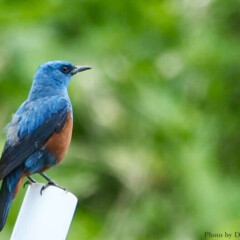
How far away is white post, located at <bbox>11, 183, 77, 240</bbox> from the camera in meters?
2.67

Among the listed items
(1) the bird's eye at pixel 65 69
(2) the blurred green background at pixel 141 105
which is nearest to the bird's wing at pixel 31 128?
→ (1) the bird's eye at pixel 65 69

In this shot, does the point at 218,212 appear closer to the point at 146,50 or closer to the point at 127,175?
the point at 127,175

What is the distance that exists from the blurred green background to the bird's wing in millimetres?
1442

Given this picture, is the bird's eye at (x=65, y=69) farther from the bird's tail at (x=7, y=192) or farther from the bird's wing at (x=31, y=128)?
the bird's tail at (x=7, y=192)

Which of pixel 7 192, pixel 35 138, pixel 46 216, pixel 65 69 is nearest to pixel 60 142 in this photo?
pixel 35 138

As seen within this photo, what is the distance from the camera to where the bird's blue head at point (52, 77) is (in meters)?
3.48

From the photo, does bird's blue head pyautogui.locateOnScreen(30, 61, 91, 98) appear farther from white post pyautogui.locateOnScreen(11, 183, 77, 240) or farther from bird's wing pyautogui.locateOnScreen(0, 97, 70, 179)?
white post pyautogui.locateOnScreen(11, 183, 77, 240)

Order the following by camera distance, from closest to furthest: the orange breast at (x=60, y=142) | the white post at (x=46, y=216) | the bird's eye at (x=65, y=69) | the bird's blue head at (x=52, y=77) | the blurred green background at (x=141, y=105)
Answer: the white post at (x=46, y=216), the orange breast at (x=60, y=142), the bird's blue head at (x=52, y=77), the bird's eye at (x=65, y=69), the blurred green background at (x=141, y=105)

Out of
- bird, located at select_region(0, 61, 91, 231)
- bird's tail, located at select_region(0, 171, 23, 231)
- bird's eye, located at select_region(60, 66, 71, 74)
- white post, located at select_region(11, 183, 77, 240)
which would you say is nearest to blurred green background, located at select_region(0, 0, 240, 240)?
bird's eye, located at select_region(60, 66, 71, 74)

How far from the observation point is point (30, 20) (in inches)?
206

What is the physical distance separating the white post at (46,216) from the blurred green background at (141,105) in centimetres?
197

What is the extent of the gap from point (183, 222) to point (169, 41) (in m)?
1.13

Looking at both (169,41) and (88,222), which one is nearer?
(88,222)

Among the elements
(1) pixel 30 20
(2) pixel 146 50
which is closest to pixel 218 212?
(2) pixel 146 50
